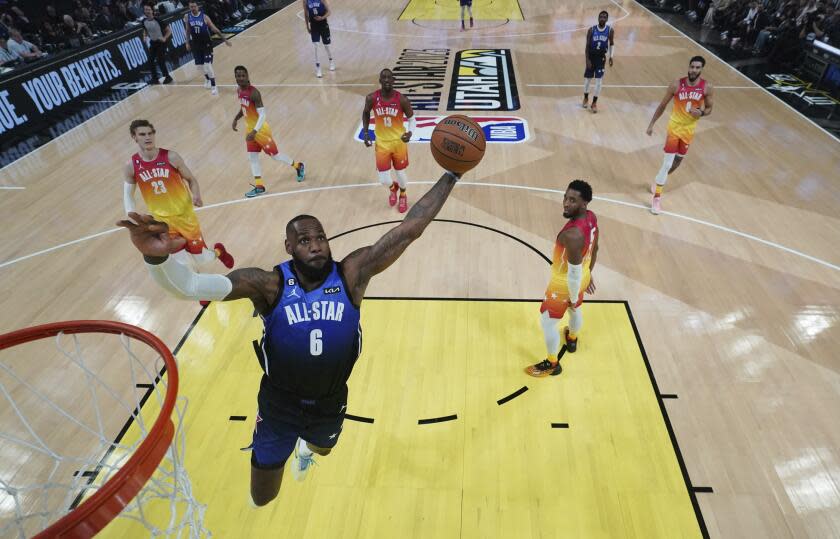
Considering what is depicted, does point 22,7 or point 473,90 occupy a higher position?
point 22,7

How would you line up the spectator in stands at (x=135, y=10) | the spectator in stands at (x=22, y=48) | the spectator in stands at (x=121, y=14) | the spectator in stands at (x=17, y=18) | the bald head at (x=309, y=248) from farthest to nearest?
the spectator in stands at (x=135, y=10), the spectator in stands at (x=121, y=14), the spectator in stands at (x=17, y=18), the spectator in stands at (x=22, y=48), the bald head at (x=309, y=248)

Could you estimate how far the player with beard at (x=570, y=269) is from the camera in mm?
3967

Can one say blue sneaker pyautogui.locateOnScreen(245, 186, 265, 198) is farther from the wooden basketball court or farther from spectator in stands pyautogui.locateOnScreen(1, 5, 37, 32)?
spectator in stands pyautogui.locateOnScreen(1, 5, 37, 32)

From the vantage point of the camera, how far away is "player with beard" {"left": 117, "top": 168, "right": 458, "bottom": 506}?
105 inches

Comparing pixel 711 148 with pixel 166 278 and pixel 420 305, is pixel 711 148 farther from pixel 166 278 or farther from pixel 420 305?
pixel 166 278

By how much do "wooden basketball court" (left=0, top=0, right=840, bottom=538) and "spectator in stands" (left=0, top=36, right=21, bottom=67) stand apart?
2714mm

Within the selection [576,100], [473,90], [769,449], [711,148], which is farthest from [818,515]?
[473,90]

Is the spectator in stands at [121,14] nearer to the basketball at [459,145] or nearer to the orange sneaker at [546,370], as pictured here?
the basketball at [459,145]

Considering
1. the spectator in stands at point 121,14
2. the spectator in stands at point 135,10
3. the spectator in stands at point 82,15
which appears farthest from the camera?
the spectator in stands at point 135,10

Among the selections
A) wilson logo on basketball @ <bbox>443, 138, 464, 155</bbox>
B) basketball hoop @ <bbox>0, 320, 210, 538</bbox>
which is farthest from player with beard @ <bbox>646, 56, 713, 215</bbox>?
basketball hoop @ <bbox>0, 320, 210, 538</bbox>

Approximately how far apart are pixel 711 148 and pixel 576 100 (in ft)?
10.5

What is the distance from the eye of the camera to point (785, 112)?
1032 centimetres

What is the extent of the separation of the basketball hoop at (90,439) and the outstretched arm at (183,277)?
0.41 m

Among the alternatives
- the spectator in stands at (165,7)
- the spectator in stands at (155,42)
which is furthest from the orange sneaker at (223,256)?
the spectator in stands at (165,7)
